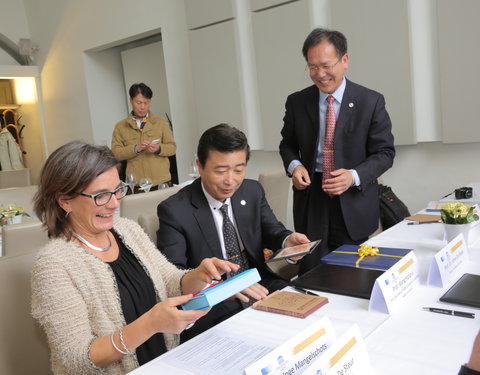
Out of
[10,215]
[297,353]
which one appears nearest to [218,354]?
[297,353]

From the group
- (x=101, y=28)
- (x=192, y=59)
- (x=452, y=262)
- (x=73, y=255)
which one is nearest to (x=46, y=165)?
(x=73, y=255)

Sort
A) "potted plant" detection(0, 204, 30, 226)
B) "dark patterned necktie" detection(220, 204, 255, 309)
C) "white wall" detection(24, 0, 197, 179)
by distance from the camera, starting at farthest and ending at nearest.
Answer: "white wall" detection(24, 0, 197, 179)
"potted plant" detection(0, 204, 30, 226)
"dark patterned necktie" detection(220, 204, 255, 309)

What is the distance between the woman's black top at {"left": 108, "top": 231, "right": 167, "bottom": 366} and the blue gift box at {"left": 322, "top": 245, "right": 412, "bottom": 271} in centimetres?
65

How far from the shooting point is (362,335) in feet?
4.06

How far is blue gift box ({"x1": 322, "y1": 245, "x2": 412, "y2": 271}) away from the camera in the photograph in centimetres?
167

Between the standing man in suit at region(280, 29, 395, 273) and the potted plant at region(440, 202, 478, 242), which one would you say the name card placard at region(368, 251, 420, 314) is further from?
the standing man in suit at region(280, 29, 395, 273)

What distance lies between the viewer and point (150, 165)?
16.5ft

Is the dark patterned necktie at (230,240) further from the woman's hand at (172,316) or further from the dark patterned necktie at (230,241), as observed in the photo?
the woman's hand at (172,316)

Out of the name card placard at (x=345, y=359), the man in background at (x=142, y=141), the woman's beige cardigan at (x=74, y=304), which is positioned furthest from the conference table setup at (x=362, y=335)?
the man in background at (x=142, y=141)

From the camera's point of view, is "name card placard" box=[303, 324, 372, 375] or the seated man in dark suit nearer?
"name card placard" box=[303, 324, 372, 375]

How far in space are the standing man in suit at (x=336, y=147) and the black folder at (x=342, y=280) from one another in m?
0.79

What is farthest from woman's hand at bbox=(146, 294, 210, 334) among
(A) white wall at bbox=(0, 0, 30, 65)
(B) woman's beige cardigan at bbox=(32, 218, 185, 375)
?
(A) white wall at bbox=(0, 0, 30, 65)

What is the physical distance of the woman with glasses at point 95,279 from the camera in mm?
1294

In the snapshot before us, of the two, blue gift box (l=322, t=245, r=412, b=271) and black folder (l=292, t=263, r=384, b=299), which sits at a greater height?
blue gift box (l=322, t=245, r=412, b=271)
